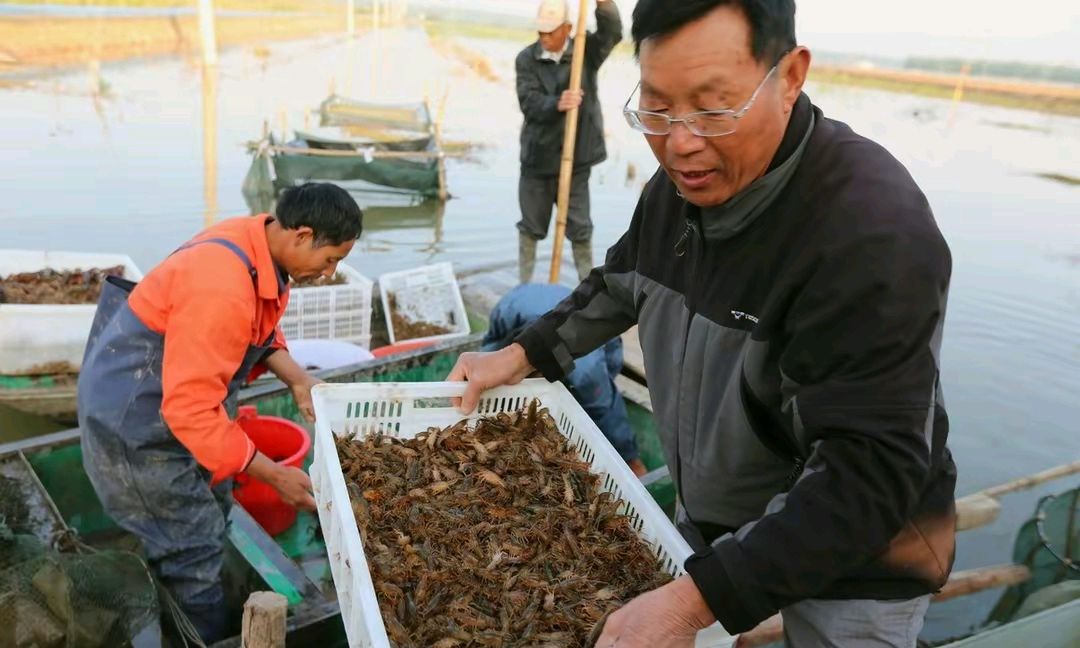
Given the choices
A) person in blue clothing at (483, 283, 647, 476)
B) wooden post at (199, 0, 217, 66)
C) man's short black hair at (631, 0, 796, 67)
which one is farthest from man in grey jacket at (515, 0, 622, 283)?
wooden post at (199, 0, 217, 66)

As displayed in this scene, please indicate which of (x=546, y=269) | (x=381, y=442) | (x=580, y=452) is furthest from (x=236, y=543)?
(x=546, y=269)

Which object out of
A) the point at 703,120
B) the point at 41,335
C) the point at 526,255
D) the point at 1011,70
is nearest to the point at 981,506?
the point at 703,120

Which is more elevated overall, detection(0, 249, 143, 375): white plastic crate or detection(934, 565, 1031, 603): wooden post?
detection(0, 249, 143, 375): white plastic crate

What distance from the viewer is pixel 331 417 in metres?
2.32

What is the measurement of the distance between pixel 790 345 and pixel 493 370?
1.13 m

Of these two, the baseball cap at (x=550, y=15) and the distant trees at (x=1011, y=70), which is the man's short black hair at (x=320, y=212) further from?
the distant trees at (x=1011, y=70)

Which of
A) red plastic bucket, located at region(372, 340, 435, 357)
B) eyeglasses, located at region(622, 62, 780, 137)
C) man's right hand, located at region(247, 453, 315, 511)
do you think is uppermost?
eyeglasses, located at region(622, 62, 780, 137)

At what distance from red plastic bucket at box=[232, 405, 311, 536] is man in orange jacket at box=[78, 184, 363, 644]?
32.8 inches

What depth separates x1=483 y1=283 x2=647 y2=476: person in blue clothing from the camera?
3.54 meters

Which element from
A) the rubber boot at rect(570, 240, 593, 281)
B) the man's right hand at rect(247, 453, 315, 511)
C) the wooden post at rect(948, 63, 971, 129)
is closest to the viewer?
the man's right hand at rect(247, 453, 315, 511)

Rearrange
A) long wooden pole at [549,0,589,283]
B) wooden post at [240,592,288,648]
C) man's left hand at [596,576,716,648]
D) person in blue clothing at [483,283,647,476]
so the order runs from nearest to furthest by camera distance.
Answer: man's left hand at [596,576,716,648] → wooden post at [240,592,288,648] → person in blue clothing at [483,283,647,476] → long wooden pole at [549,0,589,283]

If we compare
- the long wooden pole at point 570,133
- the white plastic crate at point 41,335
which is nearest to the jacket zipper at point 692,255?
the long wooden pole at point 570,133

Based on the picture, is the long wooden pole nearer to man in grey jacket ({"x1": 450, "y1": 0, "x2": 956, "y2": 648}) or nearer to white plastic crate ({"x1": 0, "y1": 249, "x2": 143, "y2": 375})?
white plastic crate ({"x1": 0, "y1": 249, "x2": 143, "y2": 375})

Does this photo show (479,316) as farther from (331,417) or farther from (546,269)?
(331,417)
